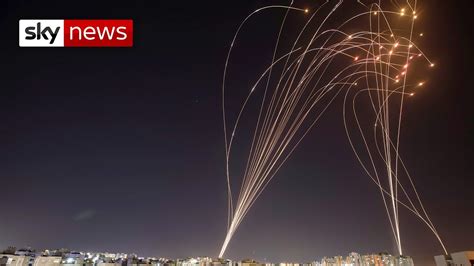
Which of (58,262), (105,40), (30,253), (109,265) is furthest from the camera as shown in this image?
(30,253)

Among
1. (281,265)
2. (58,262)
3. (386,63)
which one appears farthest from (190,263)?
(386,63)

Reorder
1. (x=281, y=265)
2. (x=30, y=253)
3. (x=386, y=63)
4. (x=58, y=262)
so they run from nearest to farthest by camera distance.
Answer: (x=386, y=63), (x=58, y=262), (x=281, y=265), (x=30, y=253)

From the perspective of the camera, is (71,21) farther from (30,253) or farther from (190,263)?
(30,253)

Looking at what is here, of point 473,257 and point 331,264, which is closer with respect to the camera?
point 473,257

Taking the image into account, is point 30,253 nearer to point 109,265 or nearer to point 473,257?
point 109,265

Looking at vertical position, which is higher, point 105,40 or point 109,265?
point 105,40

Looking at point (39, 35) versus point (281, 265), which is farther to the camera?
point (281, 265)

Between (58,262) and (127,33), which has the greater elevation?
(127,33)

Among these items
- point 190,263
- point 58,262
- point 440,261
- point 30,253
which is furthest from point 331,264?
point 30,253

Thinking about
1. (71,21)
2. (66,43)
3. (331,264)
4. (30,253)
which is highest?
(71,21)
